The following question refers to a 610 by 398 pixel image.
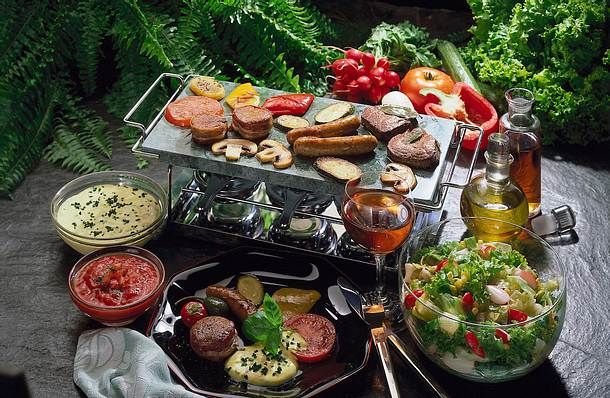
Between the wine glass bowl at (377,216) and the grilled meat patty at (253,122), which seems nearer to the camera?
the wine glass bowl at (377,216)

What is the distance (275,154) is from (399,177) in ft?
1.15

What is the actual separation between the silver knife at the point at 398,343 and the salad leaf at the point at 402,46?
1298mm

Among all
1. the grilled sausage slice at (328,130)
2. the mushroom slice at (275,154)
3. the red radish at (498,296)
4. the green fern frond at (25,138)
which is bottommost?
the green fern frond at (25,138)

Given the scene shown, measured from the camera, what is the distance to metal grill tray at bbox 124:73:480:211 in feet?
7.42

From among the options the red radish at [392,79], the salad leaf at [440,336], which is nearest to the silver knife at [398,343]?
the salad leaf at [440,336]

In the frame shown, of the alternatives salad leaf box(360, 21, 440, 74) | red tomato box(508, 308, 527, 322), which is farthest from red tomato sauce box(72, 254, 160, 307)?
salad leaf box(360, 21, 440, 74)

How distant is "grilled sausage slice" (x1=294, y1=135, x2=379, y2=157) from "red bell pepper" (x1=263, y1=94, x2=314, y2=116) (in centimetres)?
21

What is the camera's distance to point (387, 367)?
81.0 inches

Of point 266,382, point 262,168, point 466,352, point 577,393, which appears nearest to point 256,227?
point 262,168

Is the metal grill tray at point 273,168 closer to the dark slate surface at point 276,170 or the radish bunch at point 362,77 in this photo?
the dark slate surface at point 276,170

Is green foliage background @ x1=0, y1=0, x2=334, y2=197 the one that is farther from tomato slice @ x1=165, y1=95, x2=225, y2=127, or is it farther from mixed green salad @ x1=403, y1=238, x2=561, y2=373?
mixed green salad @ x1=403, y1=238, x2=561, y2=373

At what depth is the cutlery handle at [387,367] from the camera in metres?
2.01

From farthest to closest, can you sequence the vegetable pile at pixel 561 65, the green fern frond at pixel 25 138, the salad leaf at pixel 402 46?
the salad leaf at pixel 402 46, the vegetable pile at pixel 561 65, the green fern frond at pixel 25 138

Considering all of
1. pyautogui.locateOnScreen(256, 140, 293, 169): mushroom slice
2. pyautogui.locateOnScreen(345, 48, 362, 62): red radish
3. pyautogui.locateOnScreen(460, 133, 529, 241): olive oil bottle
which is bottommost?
pyautogui.locateOnScreen(345, 48, 362, 62): red radish
